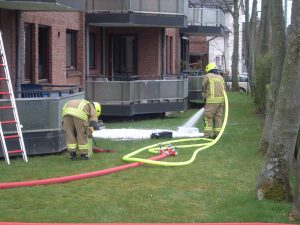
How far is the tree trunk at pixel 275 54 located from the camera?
36.7 ft

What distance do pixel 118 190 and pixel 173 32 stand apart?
21.4 metres

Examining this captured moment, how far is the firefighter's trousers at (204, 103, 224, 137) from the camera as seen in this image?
14.3 m

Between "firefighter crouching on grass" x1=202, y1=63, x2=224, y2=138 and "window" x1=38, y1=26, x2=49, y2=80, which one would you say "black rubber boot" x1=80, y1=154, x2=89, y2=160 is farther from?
"window" x1=38, y1=26, x2=49, y2=80

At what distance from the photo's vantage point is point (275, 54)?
36.9 ft

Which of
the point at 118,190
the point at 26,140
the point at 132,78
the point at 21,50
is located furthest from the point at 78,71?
the point at 118,190

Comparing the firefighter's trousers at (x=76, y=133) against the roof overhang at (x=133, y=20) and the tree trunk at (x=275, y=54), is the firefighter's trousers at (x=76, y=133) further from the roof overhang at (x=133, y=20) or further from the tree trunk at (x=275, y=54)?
the roof overhang at (x=133, y=20)

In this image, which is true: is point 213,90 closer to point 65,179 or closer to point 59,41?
point 65,179

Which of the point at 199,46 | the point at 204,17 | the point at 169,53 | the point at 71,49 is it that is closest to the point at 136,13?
the point at 71,49

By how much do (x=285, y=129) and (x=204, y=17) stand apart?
23.6m

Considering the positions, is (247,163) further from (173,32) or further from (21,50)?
(173,32)

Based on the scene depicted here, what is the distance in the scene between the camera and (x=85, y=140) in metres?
11.0

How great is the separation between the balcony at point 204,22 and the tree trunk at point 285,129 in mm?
22730

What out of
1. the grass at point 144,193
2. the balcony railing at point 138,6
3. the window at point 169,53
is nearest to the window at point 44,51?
the balcony railing at point 138,6

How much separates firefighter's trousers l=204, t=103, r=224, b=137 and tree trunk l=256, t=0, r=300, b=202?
247 inches
